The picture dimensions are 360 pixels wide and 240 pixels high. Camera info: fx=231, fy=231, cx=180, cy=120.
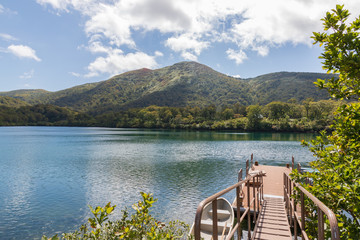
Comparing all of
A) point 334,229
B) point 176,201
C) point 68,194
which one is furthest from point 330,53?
point 68,194

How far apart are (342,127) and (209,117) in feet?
408

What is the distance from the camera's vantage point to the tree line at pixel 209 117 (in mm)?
91688

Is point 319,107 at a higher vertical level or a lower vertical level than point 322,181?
higher

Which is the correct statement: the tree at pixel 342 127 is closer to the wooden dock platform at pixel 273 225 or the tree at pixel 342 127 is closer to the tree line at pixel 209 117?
the wooden dock platform at pixel 273 225

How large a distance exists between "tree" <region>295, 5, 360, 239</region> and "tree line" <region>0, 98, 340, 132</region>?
7606 centimetres

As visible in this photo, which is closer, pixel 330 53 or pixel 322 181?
pixel 322 181

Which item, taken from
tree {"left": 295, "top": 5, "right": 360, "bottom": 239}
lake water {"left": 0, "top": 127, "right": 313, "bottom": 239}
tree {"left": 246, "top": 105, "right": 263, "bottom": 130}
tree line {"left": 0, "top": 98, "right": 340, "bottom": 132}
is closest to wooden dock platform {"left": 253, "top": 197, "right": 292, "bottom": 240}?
tree {"left": 295, "top": 5, "right": 360, "bottom": 239}

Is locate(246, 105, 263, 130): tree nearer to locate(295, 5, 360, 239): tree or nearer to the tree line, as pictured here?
the tree line

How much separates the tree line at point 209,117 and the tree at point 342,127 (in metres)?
76.1

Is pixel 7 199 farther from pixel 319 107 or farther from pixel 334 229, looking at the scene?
pixel 319 107

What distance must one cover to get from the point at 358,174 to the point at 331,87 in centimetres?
171

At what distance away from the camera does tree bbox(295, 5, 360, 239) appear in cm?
319

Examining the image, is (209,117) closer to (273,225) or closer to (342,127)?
(273,225)

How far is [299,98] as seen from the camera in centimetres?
16750
